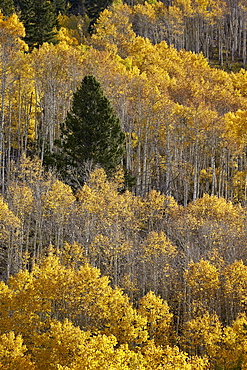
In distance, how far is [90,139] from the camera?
4081 centimetres

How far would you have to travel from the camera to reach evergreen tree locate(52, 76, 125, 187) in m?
39.6

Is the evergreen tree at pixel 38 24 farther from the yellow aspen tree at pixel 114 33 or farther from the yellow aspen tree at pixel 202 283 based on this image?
the yellow aspen tree at pixel 202 283

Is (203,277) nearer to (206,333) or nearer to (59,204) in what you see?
(206,333)

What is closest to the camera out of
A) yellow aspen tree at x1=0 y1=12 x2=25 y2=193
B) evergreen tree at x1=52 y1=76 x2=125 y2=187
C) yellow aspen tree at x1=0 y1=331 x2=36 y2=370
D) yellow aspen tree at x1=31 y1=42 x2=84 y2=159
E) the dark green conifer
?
yellow aspen tree at x1=0 y1=331 x2=36 y2=370

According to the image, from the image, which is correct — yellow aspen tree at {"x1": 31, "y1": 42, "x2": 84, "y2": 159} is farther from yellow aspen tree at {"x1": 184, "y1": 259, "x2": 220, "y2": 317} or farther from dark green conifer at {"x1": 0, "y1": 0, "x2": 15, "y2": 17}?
yellow aspen tree at {"x1": 184, "y1": 259, "x2": 220, "y2": 317}

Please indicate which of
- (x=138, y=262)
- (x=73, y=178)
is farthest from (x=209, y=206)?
(x=73, y=178)

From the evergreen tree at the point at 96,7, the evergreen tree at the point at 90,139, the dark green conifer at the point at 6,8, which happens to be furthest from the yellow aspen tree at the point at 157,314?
A: the evergreen tree at the point at 96,7

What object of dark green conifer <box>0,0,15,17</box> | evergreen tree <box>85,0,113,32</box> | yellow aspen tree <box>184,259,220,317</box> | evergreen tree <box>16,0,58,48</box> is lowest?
yellow aspen tree <box>184,259,220,317</box>

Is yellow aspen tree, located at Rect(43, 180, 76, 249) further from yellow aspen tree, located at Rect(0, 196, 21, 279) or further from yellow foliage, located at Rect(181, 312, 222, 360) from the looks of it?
yellow foliage, located at Rect(181, 312, 222, 360)

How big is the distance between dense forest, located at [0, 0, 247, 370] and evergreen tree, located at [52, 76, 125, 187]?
101 mm

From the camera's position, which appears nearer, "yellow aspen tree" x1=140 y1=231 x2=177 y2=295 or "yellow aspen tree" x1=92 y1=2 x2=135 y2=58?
"yellow aspen tree" x1=140 y1=231 x2=177 y2=295

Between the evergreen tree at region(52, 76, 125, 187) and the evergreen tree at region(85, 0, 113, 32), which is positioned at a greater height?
the evergreen tree at region(85, 0, 113, 32)

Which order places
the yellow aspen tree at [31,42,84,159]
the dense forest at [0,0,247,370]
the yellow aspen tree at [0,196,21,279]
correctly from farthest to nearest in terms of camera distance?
1. the yellow aspen tree at [31,42,84,159]
2. the yellow aspen tree at [0,196,21,279]
3. the dense forest at [0,0,247,370]

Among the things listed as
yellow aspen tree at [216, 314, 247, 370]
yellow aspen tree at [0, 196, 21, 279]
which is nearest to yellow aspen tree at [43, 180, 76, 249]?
yellow aspen tree at [0, 196, 21, 279]
